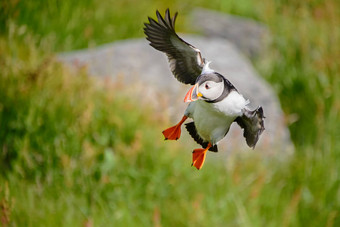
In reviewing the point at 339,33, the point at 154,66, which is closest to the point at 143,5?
the point at 154,66

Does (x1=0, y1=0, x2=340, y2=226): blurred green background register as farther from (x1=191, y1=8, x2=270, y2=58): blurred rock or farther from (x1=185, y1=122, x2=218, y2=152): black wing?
(x1=191, y1=8, x2=270, y2=58): blurred rock

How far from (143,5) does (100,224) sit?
4003mm

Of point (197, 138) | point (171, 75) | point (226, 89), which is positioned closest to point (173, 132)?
point (197, 138)

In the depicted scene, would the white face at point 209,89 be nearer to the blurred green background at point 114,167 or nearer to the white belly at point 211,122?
the white belly at point 211,122

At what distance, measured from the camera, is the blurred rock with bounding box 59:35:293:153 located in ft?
16.5

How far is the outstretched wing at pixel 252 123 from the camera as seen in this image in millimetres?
744

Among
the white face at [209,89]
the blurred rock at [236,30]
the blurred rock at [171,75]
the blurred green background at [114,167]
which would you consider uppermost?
the blurred rock at [236,30]

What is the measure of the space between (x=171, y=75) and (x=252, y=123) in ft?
16.4

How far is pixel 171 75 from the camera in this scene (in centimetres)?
577

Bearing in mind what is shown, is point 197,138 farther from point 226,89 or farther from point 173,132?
point 226,89

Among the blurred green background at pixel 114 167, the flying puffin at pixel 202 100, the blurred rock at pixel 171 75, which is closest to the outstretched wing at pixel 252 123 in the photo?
the flying puffin at pixel 202 100

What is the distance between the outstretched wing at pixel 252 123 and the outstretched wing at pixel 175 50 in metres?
0.10

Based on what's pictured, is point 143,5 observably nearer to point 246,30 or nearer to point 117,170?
point 246,30

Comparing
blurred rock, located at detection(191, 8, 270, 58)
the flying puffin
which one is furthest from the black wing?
blurred rock, located at detection(191, 8, 270, 58)
